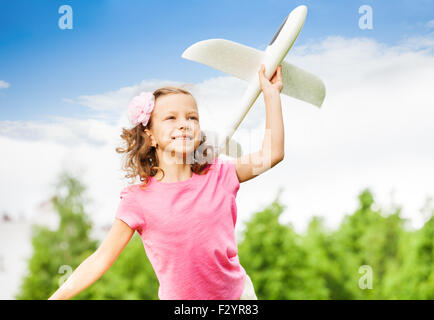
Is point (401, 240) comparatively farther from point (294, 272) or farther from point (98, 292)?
point (98, 292)

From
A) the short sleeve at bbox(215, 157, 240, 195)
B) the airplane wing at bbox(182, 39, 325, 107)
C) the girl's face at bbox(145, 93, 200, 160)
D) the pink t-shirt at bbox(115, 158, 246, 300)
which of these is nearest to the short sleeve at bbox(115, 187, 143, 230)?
the pink t-shirt at bbox(115, 158, 246, 300)

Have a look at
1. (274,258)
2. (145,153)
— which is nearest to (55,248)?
(274,258)

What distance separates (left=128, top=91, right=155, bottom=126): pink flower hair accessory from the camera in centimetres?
211

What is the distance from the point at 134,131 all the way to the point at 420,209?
30.3ft

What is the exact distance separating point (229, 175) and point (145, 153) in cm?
40

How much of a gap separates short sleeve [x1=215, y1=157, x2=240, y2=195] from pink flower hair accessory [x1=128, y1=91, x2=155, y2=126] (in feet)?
1.27

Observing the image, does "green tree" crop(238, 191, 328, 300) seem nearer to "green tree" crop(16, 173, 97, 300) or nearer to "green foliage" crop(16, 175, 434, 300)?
"green foliage" crop(16, 175, 434, 300)

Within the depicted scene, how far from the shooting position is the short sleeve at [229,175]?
2.08m

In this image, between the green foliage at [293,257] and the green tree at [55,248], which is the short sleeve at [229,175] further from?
the green tree at [55,248]

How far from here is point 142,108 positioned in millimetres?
2119

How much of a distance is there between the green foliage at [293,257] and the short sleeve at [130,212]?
8.00 metres

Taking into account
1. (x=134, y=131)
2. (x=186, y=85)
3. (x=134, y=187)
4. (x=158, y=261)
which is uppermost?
(x=186, y=85)

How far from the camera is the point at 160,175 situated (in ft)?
6.96
